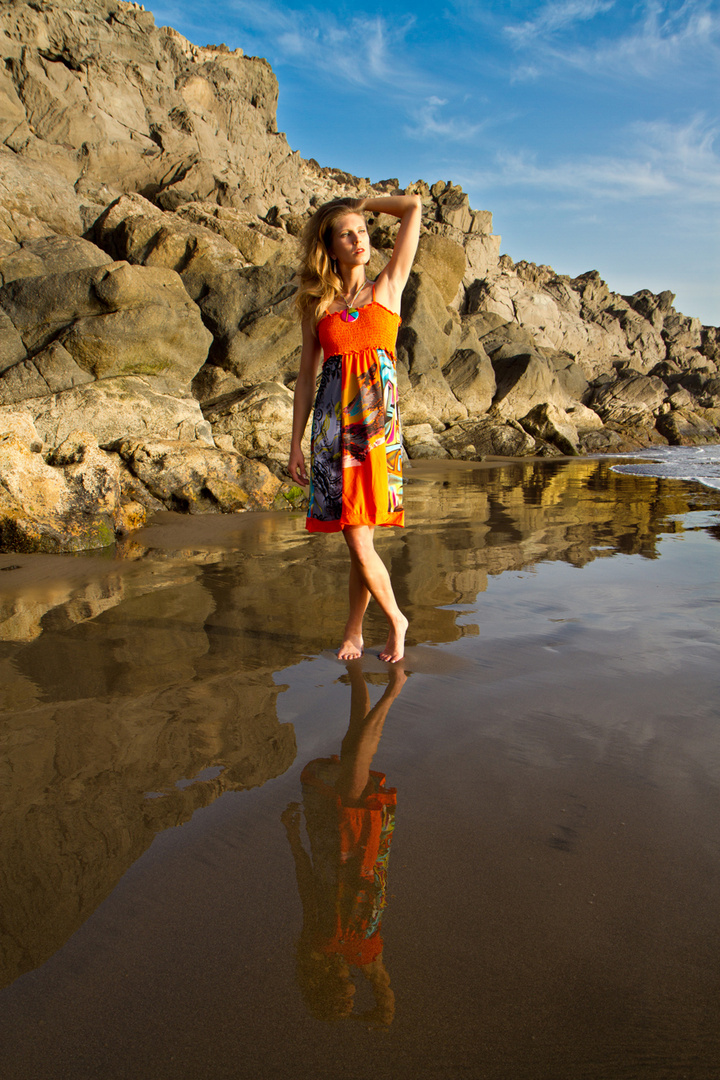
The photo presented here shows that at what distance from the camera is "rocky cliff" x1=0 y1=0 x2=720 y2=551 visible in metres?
7.13

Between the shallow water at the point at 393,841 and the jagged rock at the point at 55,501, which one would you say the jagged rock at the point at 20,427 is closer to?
the jagged rock at the point at 55,501

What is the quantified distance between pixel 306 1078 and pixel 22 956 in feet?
1.79

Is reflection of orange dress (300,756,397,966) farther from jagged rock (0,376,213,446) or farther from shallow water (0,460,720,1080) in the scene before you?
jagged rock (0,376,213,446)

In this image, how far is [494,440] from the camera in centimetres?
2003

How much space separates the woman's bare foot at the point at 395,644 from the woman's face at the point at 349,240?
4.67ft

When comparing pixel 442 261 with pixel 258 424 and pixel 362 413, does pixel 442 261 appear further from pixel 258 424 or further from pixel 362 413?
pixel 362 413

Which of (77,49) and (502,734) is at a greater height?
(77,49)

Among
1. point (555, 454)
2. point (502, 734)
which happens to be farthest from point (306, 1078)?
point (555, 454)

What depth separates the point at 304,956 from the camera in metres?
1.08

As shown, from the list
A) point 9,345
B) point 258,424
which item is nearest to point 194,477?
point 258,424

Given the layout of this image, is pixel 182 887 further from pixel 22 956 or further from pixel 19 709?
pixel 19 709

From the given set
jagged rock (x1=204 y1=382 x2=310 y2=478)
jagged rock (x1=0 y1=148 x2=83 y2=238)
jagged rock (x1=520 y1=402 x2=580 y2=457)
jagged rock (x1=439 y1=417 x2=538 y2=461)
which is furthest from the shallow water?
jagged rock (x1=520 y1=402 x2=580 y2=457)

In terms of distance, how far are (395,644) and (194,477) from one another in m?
4.96

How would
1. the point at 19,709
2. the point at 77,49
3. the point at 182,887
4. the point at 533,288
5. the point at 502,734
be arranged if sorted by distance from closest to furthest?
the point at 182,887
the point at 502,734
the point at 19,709
the point at 77,49
the point at 533,288
